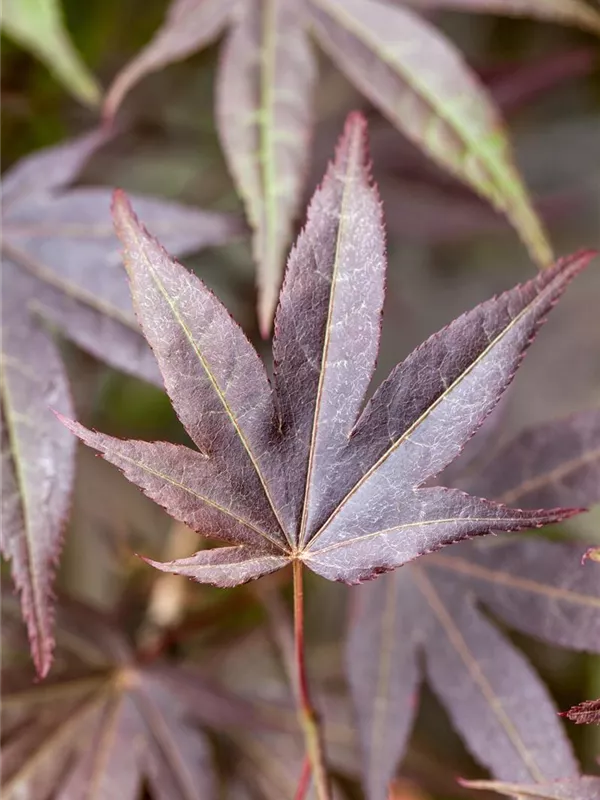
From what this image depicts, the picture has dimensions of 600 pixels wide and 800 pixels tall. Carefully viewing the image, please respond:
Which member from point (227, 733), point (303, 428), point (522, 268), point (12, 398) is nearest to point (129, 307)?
point (12, 398)

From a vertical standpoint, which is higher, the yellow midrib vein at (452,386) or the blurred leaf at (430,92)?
the blurred leaf at (430,92)

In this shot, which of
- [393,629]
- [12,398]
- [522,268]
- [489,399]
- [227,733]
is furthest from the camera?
[522,268]

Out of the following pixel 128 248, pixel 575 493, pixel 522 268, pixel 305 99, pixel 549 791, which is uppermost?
pixel 522 268

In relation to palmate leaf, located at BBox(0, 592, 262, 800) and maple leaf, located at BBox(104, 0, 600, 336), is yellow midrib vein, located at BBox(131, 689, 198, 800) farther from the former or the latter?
maple leaf, located at BBox(104, 0, 600, 336)

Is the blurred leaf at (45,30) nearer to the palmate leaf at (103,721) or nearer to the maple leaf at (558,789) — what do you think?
the palmate leaf at (103,721)

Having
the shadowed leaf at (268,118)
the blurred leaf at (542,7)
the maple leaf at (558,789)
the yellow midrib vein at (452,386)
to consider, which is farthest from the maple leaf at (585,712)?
the blurred leaf at (542,7)

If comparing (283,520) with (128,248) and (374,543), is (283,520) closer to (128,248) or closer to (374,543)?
(374,543)
